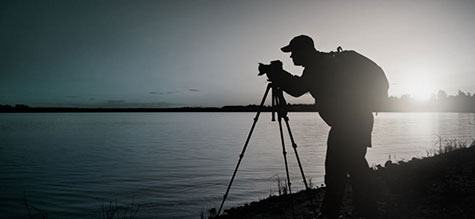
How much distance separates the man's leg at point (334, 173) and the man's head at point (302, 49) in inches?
43.5

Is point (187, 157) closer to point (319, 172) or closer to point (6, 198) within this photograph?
point (319, 172)

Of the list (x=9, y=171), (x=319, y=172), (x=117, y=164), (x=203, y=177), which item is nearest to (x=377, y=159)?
(x=319, y=172)

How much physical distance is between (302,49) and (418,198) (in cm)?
434

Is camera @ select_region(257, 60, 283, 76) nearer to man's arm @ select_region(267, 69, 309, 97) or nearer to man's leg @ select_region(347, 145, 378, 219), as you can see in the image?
man's arm @ select_region(267, 69, 309, 97)

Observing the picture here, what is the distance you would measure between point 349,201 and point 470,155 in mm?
5957

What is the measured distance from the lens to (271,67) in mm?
5207

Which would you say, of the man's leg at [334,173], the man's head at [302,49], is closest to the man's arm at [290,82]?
the man's head at [302,49]

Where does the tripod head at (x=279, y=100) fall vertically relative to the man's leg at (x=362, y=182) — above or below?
above

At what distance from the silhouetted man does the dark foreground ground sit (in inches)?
26.8

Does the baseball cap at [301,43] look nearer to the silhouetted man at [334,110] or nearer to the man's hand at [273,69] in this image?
the silhouetted man at [334,110]

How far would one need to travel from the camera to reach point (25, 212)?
11.7 metres

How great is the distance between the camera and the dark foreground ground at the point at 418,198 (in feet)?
19.7

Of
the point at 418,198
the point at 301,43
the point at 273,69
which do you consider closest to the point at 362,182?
the point at 273,69

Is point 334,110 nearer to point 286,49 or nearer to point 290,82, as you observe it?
point 290,82
